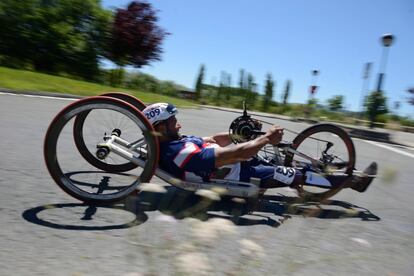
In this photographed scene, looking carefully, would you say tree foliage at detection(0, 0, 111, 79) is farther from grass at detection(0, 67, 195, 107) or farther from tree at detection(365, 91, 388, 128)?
tree at detection(365, 91, 388, 128)

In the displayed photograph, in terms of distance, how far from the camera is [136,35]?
25.6 metres

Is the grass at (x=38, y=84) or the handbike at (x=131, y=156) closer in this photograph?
the handbike at (x=131, y=156)

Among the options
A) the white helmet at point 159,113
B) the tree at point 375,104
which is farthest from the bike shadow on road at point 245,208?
the tree at point 375,104

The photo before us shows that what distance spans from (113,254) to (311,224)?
78.1 inches

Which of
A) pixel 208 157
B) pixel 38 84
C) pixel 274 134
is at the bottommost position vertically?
pixel 38 84

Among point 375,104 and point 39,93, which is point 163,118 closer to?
point 39,93

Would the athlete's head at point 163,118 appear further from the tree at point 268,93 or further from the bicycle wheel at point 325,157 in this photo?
the tree at point 268,93

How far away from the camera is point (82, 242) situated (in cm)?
306

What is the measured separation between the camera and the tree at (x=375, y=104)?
769 inches

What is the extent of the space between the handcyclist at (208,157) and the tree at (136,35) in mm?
22219

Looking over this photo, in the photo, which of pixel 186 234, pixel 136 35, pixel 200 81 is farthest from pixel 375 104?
pixel 200 81

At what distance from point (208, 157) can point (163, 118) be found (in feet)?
1.92

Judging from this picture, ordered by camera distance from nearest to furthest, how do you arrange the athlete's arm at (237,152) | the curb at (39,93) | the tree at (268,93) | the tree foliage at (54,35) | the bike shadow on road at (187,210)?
the bike shadow on road at (187,210), the athlete's arm at (237,152), the curb at (39,93), the tree foliage at (54,35), the tree at (268,93)

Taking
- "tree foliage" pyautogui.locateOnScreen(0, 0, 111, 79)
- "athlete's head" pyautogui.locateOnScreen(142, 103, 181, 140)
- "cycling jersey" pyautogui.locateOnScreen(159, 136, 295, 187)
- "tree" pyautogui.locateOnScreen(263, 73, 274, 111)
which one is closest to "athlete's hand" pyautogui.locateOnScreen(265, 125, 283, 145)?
"cycling jersey" pyautogui.locateOnScreen(159, 136, 295, 187)
